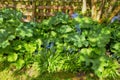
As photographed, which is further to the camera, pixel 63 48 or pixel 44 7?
pixel 44 7

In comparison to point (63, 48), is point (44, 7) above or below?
above

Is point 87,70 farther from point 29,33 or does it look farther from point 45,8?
point 45,8

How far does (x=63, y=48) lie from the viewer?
185 inches

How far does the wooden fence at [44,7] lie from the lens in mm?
7297

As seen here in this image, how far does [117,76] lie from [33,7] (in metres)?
3.63

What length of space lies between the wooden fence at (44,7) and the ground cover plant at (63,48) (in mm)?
2273

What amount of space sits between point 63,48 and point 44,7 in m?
2.87

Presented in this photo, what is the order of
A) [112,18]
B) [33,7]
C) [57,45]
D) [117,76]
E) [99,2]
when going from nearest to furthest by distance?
[117,76] < [57,45] < [112,18] < [99,2] < [33,7]

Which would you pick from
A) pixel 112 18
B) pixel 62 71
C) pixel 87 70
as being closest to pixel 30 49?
pixel 62 71

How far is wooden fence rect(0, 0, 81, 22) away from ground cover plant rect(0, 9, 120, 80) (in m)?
2.27

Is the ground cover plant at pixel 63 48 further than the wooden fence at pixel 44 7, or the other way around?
the wooden fence at pixel 44 7

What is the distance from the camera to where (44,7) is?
7293mm

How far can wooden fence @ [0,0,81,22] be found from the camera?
730 cm

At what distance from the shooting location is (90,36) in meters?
4.64
